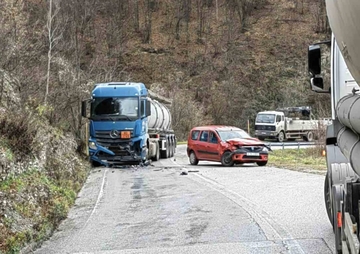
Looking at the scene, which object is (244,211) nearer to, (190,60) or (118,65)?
(118,65)

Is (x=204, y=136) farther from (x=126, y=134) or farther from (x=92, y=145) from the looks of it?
(x=92, y=145)

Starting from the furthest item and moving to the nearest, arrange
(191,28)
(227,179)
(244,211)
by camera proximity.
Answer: (191,28) → (227,179) → (244,211)

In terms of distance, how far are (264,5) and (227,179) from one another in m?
57.2

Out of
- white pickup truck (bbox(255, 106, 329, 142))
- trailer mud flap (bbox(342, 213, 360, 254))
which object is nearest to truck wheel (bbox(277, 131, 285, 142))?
white pickup truck (bbox(255, 106, 329, 142))

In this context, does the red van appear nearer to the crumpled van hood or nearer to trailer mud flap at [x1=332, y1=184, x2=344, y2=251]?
the crumpled van hood

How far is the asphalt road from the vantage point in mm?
7973

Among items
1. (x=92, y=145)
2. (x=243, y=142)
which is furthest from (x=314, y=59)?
(x=92, y=145)

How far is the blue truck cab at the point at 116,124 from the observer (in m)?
24.1

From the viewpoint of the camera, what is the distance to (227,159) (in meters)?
23.2

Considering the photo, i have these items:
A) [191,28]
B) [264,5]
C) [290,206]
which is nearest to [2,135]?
[290,206]

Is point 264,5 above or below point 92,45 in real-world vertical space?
above

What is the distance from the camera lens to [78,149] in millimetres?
25391

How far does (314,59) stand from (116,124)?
671 inches

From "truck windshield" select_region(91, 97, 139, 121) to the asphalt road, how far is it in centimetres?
748
